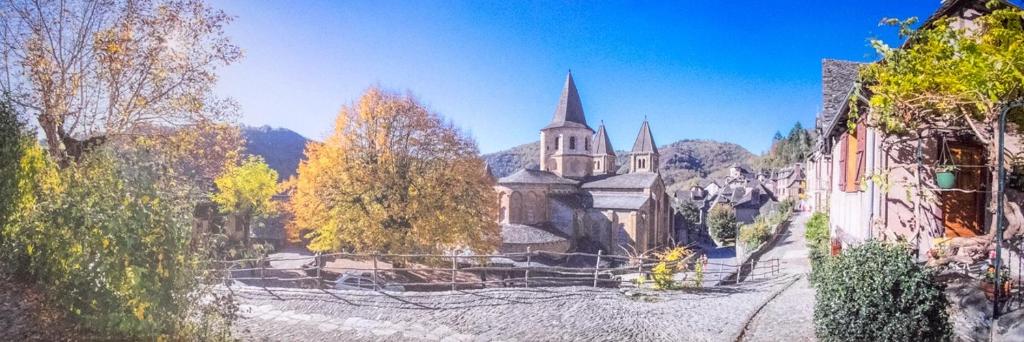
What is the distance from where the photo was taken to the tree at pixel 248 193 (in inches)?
1094

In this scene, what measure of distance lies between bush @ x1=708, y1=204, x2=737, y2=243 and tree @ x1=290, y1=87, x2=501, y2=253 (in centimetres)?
3945

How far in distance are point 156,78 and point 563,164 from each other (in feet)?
115

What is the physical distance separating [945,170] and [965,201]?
168 centimetres

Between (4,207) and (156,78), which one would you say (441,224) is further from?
(4,207)

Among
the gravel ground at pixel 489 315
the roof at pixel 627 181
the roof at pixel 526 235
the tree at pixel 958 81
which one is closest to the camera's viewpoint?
the tree at pixel 958 81

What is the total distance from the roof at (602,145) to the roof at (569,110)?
8902 millimetres

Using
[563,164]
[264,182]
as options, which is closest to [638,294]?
[264,182]

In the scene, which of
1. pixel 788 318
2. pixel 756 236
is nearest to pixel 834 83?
pixel 788 318

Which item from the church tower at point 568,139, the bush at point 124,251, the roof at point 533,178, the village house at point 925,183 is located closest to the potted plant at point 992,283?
the village house at point 925,183

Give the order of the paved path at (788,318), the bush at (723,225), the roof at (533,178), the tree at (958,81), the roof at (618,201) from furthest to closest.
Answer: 1. the bush at (723,225)
2. the roof at (533,178)
3. the roof at (618,201)
4. the paved path at (788,318)
5. the tree at (958,81)

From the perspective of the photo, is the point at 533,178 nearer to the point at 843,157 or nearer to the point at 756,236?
the point at 756,236

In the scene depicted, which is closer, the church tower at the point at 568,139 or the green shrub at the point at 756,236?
the green shrub at the point at 756,236

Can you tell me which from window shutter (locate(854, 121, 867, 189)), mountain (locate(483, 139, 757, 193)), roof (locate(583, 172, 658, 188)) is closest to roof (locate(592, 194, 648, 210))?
roof (locate(583, 172, 658, 188))

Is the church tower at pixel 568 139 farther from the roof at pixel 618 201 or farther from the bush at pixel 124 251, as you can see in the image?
the bush at pixel 124 251
